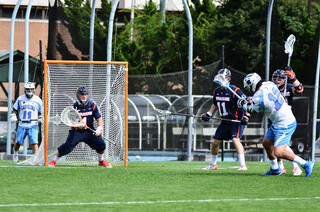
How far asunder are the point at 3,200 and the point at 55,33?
1323 centimetres

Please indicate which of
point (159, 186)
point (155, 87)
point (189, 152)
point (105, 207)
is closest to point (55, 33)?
point (155, 87)

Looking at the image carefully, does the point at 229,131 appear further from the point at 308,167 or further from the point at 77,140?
the point at 77,140

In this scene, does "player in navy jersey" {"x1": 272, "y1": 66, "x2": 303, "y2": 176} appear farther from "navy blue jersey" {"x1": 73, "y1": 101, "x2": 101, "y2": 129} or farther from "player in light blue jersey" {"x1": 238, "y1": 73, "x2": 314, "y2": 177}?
"navy blue jersey" {"x1": 73, "y1": 101, "x2": 101, "y2": 129}

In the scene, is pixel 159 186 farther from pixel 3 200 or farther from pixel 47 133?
pixel 47 133

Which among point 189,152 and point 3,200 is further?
point 189,152

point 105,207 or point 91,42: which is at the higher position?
point 91,42

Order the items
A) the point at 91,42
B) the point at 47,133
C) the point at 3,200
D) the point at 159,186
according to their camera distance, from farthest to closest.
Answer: the point at 91,42, the point at 47,133, the point at 159,186, the point at 3,200

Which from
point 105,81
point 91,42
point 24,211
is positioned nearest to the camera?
point 24,211

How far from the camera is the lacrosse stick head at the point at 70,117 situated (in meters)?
11.9

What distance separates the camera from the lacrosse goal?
1315 centimetres

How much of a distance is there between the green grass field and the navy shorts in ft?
5.19

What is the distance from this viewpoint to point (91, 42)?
18188 millimetres

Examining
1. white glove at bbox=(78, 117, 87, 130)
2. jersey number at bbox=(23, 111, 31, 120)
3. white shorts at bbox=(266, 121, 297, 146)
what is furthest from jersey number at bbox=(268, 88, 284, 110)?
jersey number at bbox=(23, 111, 31, 120)

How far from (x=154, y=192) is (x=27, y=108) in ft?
25.7
